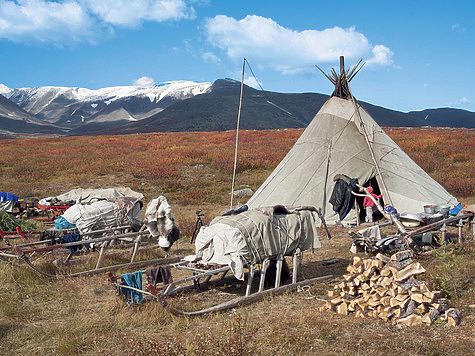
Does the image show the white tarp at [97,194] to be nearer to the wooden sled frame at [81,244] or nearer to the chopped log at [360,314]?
the wooden sled frame at [81,244]

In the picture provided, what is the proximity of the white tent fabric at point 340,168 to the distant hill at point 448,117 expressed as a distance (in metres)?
101

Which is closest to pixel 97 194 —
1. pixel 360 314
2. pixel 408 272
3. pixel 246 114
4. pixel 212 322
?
pixel 212 322

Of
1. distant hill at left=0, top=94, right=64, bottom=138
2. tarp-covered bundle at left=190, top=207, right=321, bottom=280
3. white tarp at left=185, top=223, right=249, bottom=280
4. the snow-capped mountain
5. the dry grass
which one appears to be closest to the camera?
the dry grass

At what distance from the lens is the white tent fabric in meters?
12.8

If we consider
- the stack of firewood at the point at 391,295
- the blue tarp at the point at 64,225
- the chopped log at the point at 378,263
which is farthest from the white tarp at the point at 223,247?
the blue tarp at the point at 64,225

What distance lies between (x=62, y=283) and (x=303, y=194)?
754 centimetres

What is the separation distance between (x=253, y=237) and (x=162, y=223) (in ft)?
7.58

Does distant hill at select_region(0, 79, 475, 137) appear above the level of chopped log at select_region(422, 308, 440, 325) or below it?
above

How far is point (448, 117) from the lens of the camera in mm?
116250

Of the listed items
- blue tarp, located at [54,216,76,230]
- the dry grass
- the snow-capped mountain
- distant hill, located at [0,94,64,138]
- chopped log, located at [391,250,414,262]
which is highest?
the snow-capped mountain

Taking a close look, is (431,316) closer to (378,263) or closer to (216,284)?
(378,263)

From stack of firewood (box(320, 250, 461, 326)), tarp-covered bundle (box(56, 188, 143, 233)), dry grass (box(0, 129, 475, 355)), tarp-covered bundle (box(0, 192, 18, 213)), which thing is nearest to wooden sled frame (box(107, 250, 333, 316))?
dry grass (box(0, 129, 475, 355))

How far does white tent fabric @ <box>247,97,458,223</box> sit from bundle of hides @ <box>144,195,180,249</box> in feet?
16.5

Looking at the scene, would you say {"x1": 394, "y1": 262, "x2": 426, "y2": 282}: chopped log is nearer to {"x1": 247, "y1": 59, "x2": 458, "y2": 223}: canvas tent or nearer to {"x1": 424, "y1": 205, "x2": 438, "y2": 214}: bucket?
{"x1": 424, "y1": 205, "x2": 438, "y2": 214}: bucket
